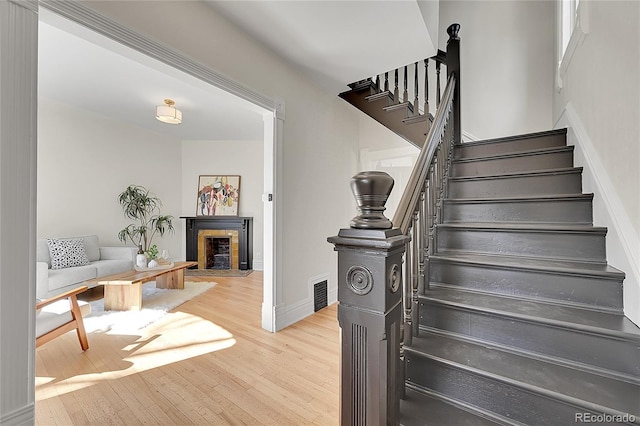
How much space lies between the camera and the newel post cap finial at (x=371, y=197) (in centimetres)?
88

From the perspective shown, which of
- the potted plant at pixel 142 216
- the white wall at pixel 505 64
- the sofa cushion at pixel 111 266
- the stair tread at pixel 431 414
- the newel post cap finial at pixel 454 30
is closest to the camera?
the stair tread at pixel 431 414

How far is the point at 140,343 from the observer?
2.37 metres

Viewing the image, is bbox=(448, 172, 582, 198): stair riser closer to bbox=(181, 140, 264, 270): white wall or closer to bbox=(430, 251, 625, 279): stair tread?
bbox=(430, 251, 625, 279): stair tread

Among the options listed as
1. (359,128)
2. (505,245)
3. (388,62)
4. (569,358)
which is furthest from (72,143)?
(569,358)

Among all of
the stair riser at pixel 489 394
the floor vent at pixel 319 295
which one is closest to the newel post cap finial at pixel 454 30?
the stair riser at pixel 489 394

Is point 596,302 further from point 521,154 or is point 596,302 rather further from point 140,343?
point 140,343

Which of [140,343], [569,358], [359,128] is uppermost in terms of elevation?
[359,128]

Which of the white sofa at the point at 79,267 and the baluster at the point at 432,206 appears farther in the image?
the white sofa at the point at 79,267

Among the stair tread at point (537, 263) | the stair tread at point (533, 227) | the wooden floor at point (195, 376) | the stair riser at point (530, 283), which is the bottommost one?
the wooden floor at point (195, 376)

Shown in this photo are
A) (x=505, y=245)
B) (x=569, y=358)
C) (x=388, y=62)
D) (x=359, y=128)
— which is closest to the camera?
(x=569, y=358)

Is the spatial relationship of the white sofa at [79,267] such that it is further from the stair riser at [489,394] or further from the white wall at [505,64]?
the white wall at [505,64]

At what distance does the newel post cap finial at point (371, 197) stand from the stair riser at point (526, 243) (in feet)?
3.86

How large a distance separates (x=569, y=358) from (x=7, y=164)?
255 cm

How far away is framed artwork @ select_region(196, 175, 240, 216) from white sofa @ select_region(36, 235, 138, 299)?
1.81m
